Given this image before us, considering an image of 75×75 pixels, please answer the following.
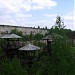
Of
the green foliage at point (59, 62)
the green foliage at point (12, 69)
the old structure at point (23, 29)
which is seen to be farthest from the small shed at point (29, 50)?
the old structure at point (23, 29)

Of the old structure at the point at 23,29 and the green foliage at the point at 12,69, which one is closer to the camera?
the green foliage at the point at 12,69

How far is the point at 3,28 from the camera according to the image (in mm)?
42812

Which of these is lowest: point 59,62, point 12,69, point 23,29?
point 12,69

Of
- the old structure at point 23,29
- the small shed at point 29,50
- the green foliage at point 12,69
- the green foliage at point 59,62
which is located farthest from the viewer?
the old structure at point 23,29

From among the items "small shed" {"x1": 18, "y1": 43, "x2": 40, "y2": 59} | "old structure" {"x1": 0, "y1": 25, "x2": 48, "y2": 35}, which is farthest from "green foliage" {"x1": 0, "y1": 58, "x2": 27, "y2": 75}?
"old structure" {"x1": 0, "y1": 25, "x2": 48, "y2": 35}

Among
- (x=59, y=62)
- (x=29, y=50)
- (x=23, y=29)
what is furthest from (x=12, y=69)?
(x=23, y=29)

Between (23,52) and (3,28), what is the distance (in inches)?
913

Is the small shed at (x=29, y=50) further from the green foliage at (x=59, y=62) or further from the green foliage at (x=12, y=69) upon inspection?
the green foliage at (x=12, y=69)

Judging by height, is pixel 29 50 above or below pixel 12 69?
below

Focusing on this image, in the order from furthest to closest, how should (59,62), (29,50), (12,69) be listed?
(29,50) < (59,62) < (12,69)

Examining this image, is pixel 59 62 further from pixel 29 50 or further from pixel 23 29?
pixel 23 29

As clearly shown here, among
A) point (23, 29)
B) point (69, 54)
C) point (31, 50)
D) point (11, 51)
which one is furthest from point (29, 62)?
point (23, 29)

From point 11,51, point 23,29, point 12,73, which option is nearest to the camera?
point 12,73

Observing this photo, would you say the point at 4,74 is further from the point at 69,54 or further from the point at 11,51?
the point at 11,51
